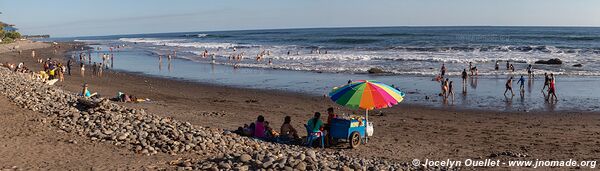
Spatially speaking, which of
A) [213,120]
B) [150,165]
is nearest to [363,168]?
[150,165]

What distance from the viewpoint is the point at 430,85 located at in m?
22.8

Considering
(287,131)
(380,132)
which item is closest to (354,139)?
(287,131)

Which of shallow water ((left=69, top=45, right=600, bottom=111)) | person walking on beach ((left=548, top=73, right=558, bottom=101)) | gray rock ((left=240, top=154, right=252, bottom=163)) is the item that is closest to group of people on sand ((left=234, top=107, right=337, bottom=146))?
gray rock ((left=240, top=154, right=252, bottom=163))

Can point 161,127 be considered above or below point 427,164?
above

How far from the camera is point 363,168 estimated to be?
7.75m

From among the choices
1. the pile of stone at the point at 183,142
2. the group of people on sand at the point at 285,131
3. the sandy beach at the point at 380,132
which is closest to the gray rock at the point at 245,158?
the pile of stone at the point at 183,142

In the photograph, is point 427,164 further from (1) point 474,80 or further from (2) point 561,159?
(1) point 474,80

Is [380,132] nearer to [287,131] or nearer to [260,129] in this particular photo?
[287,131]

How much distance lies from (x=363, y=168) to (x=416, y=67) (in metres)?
25.7

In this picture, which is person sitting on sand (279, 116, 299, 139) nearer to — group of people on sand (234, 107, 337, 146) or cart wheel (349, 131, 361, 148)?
group of people on sand (234, 107, 337, 146)

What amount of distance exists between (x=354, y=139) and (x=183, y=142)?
3.90 metres

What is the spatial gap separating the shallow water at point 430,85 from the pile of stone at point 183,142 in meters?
9.60

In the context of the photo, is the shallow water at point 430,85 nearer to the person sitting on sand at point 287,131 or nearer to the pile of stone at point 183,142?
the person sitting on sand at point 287,131

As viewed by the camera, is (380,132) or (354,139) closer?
(354,139)
